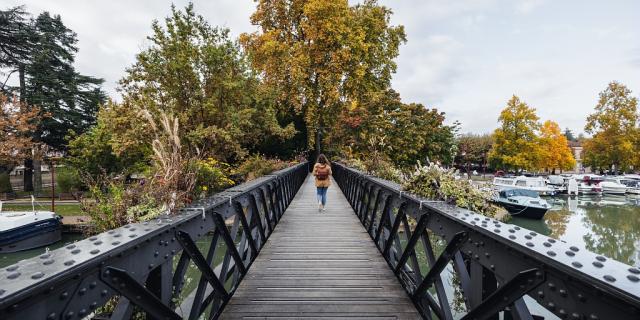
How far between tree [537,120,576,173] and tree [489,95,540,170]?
1.69 meters

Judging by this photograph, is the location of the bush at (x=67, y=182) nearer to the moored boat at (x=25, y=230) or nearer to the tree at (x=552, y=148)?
the moored boat at (x=25, y=230)

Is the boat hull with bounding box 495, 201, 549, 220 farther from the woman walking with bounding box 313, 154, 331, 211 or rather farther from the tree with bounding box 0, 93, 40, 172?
the tree with bounding box 0, 93, 40, 172

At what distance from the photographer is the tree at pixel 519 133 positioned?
1554 inches

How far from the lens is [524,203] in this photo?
950 inches

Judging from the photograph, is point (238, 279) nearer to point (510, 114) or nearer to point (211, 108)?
point (211, 108)

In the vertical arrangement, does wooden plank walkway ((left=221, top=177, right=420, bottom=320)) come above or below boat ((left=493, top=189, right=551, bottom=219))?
above

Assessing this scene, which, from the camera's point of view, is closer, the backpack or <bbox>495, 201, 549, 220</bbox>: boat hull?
the backpack

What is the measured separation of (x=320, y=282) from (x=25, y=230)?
18845 millimetres

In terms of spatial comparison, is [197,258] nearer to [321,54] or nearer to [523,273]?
[523,273]

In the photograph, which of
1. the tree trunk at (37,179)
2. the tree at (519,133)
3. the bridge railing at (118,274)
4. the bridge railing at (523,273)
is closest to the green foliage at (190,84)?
the bridge railing at (118,274)

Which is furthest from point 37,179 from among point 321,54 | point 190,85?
point 321,54

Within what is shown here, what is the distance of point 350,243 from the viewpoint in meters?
5.84

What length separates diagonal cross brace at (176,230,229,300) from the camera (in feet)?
8.25

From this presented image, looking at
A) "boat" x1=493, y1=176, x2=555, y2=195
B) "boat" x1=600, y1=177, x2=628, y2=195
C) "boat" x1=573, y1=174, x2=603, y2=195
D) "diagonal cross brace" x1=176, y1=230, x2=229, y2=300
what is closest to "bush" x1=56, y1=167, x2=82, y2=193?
"diagonal cross brace" x1=176, y1=230, x2=229, y2=300
